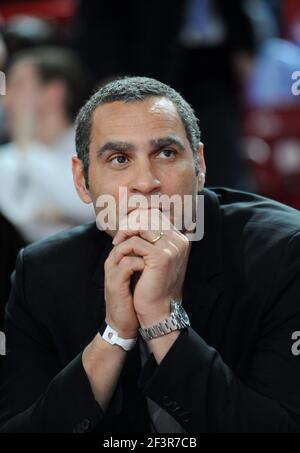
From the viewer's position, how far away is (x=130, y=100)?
1.70 metres

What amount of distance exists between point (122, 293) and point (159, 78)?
203 centimetres

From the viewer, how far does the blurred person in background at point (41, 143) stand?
9.48ft

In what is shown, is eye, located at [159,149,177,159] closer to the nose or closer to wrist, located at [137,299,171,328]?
the nose

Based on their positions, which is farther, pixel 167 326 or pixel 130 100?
pixel 130 100

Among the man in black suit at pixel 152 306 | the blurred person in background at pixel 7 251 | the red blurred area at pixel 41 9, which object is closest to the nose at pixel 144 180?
the man in black suit at pixel 152 306

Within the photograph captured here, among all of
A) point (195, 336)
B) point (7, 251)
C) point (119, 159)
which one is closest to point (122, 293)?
point (195, 336)

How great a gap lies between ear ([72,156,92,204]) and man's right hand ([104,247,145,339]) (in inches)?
10.6

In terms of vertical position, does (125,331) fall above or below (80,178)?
below

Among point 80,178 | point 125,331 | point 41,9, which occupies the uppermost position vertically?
point 41,9

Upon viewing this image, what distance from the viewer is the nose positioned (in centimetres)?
164

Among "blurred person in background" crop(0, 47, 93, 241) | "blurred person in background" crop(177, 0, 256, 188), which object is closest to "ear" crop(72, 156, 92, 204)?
"blurred person in background" crop(0, 47, 93, 241)

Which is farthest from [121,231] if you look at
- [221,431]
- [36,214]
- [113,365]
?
[36,214]

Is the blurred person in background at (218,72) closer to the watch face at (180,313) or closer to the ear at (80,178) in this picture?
the ear at (80,178)

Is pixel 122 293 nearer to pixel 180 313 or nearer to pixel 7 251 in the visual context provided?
pixel 180 313
